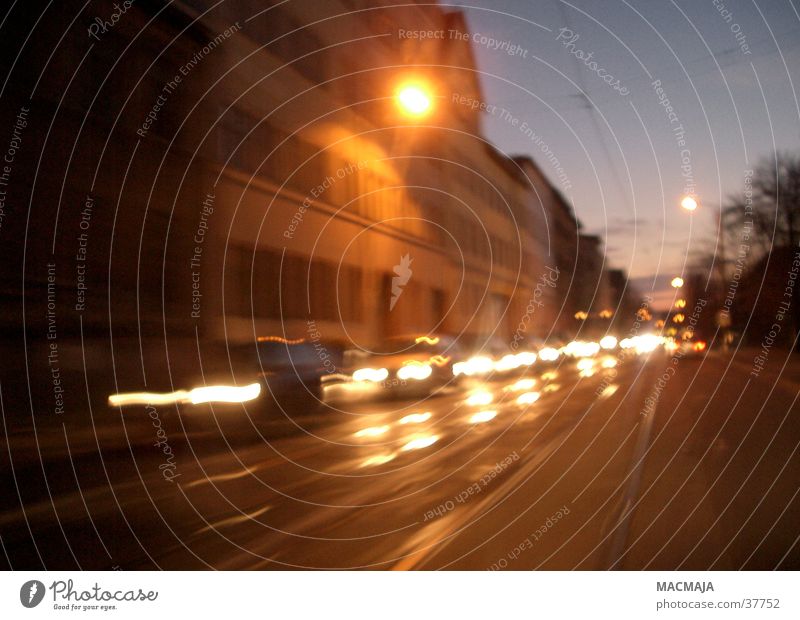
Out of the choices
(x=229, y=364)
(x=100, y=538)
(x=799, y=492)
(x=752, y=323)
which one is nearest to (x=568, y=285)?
(x=752, y=323)

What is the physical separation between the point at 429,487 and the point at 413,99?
1957 millimetres

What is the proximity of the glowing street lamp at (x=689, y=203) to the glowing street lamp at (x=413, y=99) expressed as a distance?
1344mm

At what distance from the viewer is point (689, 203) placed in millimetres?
3938

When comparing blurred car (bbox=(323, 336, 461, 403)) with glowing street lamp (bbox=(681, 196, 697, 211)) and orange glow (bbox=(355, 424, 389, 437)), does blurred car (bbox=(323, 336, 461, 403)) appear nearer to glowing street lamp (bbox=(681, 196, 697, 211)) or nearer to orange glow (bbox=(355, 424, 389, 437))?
orange glow (bbox=(355, 424, 389, 437))

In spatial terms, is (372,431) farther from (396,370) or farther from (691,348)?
(691,348)

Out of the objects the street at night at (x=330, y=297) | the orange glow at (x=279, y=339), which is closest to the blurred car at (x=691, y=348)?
the street at night at (x=330, y=297)

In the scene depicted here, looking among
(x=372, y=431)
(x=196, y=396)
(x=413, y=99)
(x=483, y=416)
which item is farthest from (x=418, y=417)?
(x=413, y=99)

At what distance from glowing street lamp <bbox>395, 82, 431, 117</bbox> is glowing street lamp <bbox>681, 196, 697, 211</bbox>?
1.34m

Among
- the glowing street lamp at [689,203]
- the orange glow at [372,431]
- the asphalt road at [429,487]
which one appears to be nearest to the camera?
the asphalt road at [429,487]

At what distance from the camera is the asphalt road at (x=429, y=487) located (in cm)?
363

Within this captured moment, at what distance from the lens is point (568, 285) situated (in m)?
4.10

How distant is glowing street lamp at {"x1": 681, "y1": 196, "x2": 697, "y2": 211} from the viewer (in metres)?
3.93

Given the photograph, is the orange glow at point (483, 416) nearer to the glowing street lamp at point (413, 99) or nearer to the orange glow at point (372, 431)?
the orange glow at point (372, 431)
